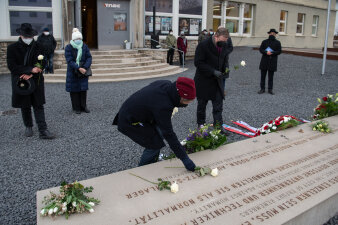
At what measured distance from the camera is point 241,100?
29.0 ft

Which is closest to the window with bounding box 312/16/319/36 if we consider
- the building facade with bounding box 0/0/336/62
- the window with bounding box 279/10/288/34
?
the building facade with bounding box 0/0/336/62

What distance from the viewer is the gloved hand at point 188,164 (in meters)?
3.36

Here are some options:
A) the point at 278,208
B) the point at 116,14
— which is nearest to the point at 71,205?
the point at 278,208

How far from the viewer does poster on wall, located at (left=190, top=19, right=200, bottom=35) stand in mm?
17938

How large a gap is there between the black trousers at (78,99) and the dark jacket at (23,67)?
1.74 m

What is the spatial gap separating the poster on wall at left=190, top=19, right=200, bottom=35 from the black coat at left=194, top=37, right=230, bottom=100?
42.1 feet

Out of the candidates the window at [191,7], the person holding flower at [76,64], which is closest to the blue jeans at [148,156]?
the person holding flower at [76,64]

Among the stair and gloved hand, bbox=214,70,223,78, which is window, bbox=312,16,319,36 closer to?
the stair

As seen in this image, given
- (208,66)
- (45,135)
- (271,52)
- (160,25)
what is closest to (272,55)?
(271,52)

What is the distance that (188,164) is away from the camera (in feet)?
11.2

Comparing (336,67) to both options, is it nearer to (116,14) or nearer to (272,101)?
(272,101)

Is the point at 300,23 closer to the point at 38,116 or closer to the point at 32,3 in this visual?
the point at 32,3

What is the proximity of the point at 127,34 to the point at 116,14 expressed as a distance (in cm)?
106

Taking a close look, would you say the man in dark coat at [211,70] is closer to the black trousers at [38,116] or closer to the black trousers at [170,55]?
the black trousers at [38,116]
